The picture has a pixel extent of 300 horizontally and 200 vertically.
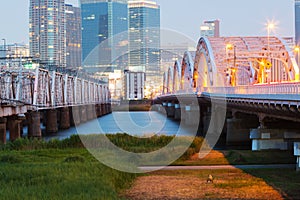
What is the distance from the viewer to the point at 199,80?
459 feet

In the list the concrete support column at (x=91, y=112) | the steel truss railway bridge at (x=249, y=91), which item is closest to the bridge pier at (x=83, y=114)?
the concrete support column at (x=91, y=112)

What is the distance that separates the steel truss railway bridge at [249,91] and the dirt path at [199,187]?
5.94m

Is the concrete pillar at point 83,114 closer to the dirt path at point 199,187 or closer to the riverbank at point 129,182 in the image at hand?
the riverbank at point 129,182

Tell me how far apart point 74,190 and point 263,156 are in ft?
72.4

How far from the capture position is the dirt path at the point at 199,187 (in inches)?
1097

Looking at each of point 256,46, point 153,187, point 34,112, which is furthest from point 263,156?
point 256,46

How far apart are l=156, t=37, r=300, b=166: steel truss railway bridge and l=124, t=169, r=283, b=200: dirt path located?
234 inches

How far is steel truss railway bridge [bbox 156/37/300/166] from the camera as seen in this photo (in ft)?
140

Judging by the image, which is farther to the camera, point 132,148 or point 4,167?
point 132,148

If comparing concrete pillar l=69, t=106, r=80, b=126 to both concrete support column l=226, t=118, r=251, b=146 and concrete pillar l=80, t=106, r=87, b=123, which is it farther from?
concrete support column l=226, t=118, r=251, b=146

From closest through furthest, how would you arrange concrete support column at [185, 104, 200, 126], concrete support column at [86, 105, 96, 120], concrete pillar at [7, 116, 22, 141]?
concrete pillar at [7, 116, 22, 141]
concrete support column at [185, 104, 200, 126]
concrete support column at [86, 105, 96, 120]

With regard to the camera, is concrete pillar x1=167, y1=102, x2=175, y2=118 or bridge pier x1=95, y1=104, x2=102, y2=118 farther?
bridge pier x1=95, y1=104, x2=102, y2=118

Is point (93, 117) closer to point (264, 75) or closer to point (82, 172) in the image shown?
point (264, 75)

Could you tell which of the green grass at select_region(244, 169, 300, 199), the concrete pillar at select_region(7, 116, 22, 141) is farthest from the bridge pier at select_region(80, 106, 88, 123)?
the green grass at select_region(244, 169, 300, 199)
